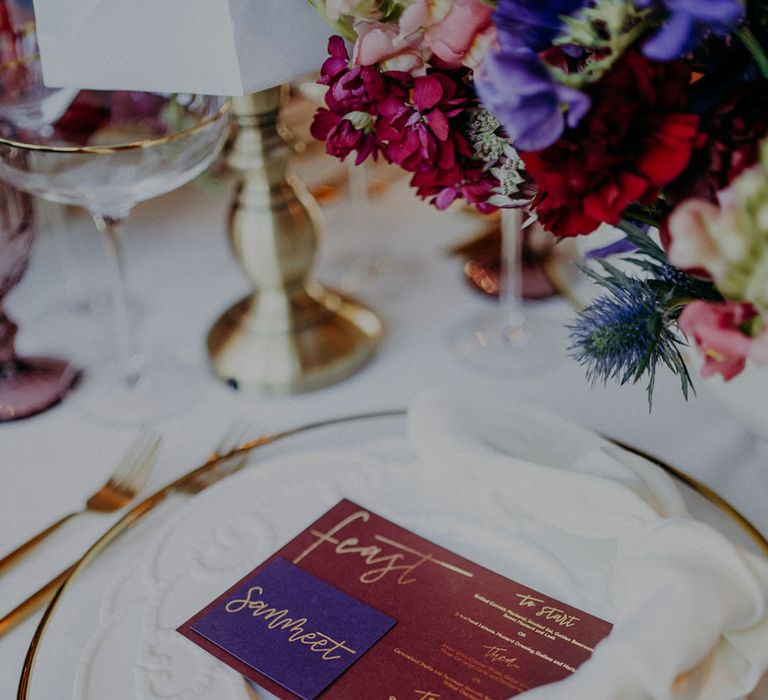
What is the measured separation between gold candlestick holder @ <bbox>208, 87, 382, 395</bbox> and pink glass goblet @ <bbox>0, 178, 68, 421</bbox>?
0.49ft

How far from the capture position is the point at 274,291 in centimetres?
76

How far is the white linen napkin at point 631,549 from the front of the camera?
1.21 ft

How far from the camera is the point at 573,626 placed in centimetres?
45

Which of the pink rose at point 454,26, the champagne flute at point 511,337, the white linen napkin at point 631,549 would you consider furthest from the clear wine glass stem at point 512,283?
the pink rose at point 454,26

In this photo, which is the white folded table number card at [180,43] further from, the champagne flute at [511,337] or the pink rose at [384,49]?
the champagne flute at [511,337]

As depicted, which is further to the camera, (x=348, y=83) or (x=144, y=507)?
(x=144, y=507)

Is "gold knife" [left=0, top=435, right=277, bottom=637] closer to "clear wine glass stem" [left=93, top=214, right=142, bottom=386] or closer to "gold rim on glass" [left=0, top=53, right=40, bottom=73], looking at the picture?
"clear wine glass stem" [left=93, top=214, right=142, bottom=386]

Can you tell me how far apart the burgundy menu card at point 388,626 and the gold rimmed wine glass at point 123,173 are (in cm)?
28

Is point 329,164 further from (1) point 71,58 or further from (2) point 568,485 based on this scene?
(2) point 568,485

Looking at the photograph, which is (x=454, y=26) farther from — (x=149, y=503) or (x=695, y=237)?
(x=149, y=503)

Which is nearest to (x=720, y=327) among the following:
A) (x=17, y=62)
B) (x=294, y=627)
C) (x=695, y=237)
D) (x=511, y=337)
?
(x=695, y=237)

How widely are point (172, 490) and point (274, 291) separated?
234mm

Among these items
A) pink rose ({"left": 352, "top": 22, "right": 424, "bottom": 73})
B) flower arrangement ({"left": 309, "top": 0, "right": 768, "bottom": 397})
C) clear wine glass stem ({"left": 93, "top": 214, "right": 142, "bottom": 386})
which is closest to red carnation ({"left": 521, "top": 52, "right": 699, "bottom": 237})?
flower arrangement ({"left": 309, "top": 0, "right": 768, "bottom": 397})

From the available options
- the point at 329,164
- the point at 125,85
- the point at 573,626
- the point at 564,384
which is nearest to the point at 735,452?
the point at 564,384
